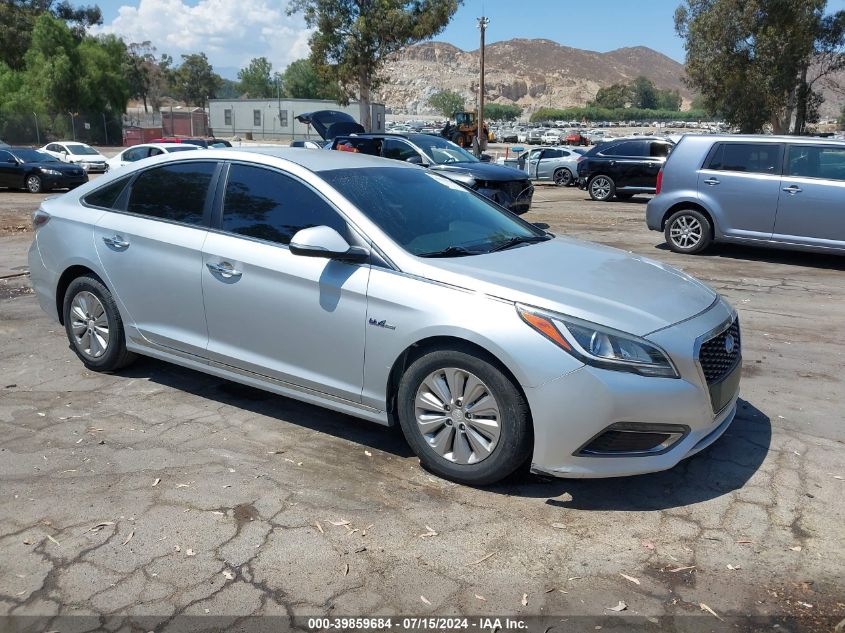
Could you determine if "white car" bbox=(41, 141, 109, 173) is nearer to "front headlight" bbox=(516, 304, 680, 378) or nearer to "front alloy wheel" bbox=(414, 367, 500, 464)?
"front alloy wheel" bbox=(414, 367, 500, 464)

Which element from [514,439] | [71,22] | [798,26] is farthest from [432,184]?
[71,22]

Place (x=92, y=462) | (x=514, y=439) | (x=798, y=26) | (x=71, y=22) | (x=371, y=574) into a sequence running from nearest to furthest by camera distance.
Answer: (x=371, y=574)
(x=514, y=439)
(x=92, y=462)
(x=798, y=26)
(x=71, y=22)

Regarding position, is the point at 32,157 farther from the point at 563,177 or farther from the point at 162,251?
the point at 162,251

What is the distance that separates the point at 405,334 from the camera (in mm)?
3955

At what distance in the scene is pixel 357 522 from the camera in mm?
3625

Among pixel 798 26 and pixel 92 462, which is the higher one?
pixel 798 26

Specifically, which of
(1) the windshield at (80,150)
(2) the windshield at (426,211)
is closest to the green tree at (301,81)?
(1) the windshield at (80,150)

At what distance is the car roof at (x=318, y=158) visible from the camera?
15.6ft

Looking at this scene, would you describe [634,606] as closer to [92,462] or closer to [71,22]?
[92,462]

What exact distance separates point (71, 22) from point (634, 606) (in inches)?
2991

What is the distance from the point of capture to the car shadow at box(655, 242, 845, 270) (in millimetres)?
10506

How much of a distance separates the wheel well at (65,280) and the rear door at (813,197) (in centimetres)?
841

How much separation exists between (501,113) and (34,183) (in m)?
157

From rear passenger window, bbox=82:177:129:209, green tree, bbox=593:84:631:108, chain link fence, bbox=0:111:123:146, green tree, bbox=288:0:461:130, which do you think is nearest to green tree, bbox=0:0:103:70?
chain link fence, bbox=0:111:123:146
